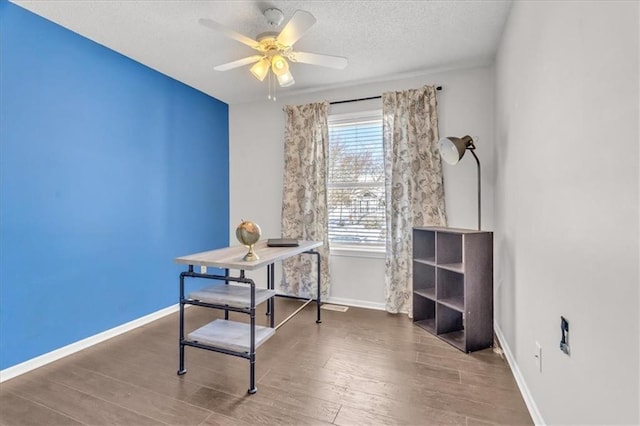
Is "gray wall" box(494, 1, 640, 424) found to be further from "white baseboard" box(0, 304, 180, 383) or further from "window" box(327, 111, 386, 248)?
"white baseboard" box(0, 304, 180, 383)

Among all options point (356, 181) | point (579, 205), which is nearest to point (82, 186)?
point (356, 181)

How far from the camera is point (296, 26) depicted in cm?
193

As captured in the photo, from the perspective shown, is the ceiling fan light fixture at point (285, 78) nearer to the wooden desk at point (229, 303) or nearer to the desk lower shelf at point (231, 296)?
the wooden desk at point (229, 303)

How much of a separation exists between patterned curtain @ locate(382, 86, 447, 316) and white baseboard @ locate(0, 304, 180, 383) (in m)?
2.49

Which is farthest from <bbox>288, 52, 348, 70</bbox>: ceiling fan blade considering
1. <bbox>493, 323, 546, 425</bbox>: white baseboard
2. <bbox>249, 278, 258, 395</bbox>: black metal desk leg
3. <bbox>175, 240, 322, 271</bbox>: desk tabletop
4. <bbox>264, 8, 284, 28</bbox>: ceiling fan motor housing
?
<bbox>493, 323, 546, 425</bbox>: white baseboard

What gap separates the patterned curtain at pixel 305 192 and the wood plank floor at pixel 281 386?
104cm

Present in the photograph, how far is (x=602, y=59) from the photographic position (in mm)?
992

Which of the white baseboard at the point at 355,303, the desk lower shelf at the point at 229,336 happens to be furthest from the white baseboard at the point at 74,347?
the white baseboard at the point at 355,303

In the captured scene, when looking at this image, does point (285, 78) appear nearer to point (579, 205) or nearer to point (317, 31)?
point (317, 31)

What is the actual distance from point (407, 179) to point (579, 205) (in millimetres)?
2191

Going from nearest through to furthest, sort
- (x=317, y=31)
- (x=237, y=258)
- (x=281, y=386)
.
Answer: (x=281, y=386) → (x=237, y=258) → (x=317, y=31)

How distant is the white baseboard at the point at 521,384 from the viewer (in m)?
1.65

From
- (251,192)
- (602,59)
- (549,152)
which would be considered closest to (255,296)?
(549,152)

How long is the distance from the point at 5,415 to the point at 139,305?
1339mm
